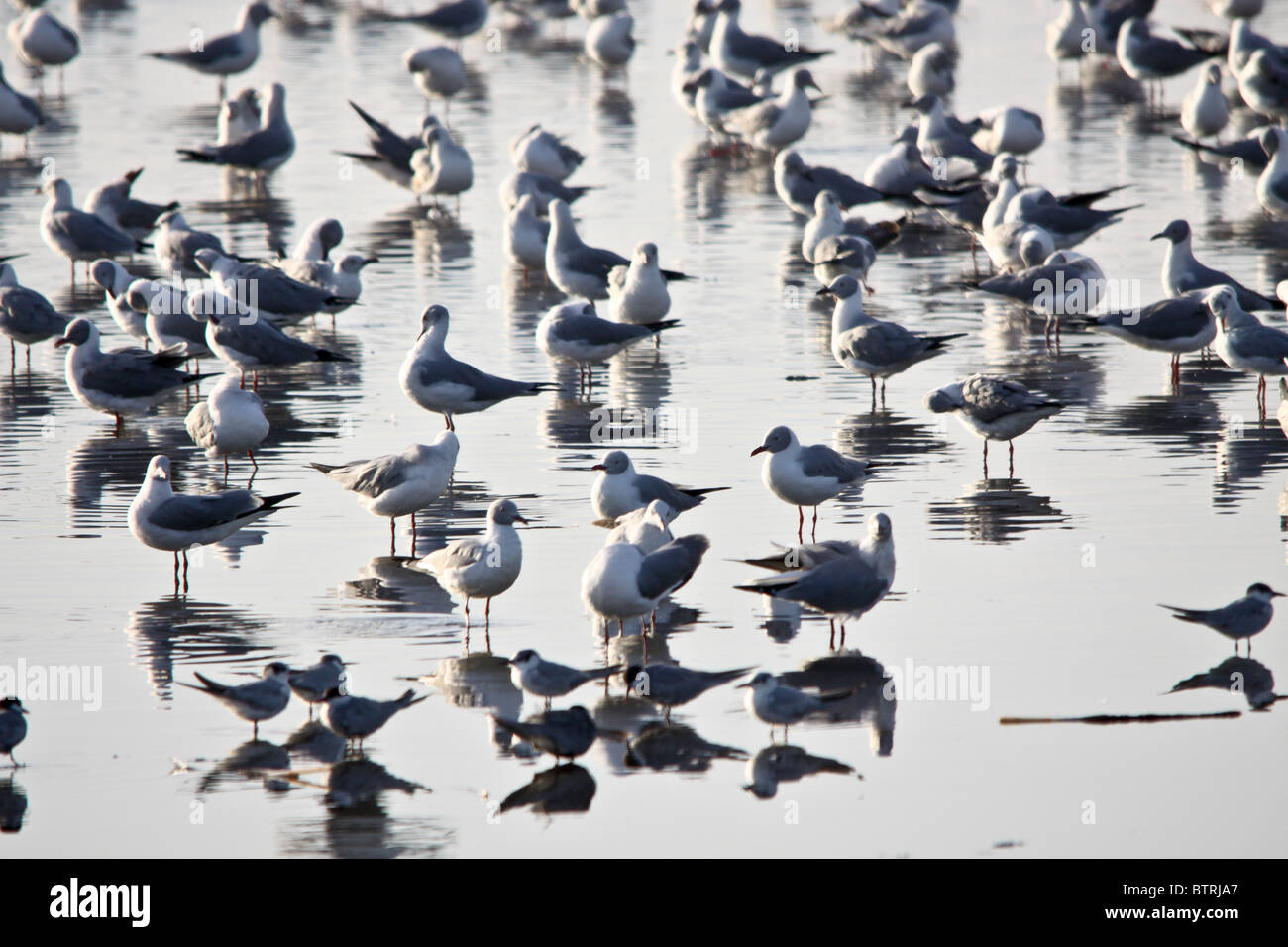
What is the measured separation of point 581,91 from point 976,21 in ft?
43.6

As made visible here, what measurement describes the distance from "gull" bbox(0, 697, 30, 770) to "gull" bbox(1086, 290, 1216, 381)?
31.8 ft

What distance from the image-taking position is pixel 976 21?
1689 inches

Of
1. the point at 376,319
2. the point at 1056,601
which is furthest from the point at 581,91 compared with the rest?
the point at 1056,601

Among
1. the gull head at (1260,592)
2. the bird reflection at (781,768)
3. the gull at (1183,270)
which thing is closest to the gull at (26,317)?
the gull at (1183,270)

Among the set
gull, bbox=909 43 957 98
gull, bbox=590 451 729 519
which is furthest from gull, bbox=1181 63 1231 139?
gull, bbox=590 451 729 519

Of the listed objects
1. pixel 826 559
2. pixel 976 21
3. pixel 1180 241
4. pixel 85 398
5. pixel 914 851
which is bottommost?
pixel 914 851

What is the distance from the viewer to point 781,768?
7918 mm

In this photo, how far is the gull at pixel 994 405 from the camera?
40.5ft

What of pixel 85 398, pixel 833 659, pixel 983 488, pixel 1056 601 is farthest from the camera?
pixel 85 398

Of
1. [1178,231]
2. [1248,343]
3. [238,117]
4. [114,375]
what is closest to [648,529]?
[114,375]

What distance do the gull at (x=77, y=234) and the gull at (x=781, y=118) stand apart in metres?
9.81

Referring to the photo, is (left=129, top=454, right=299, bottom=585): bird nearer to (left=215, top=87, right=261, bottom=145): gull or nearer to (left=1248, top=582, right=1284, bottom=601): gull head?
(left=1248, top=582, right=1284, bottom=601): gull head

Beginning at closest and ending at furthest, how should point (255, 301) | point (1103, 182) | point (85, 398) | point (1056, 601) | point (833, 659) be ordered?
1. point (833, 659)
2. point (1056, 601)
3. point (85, 398)
4. point (255, 301)
5. point (1103, 182)

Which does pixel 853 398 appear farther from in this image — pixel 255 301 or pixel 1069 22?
pixel 1069 22
